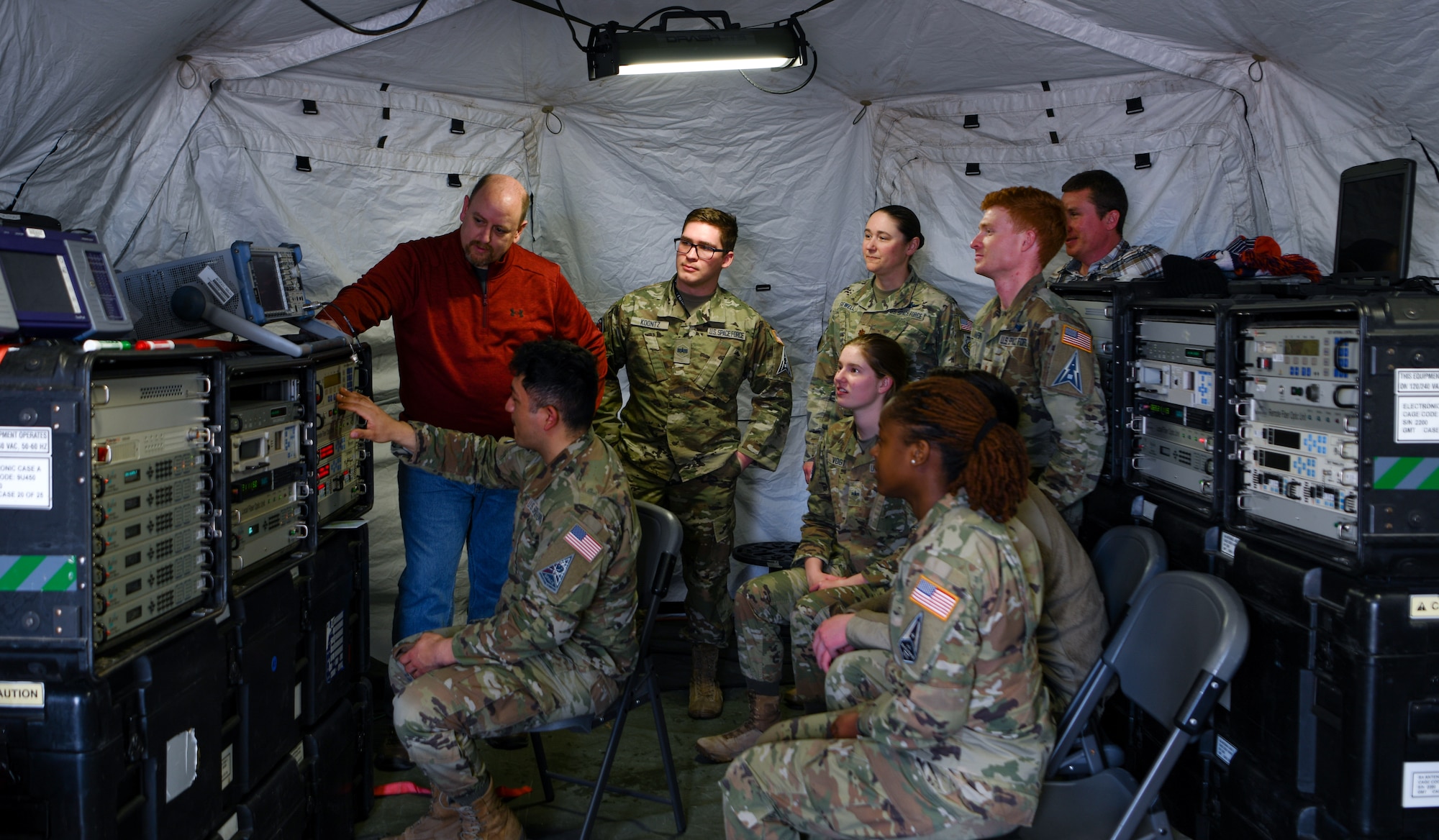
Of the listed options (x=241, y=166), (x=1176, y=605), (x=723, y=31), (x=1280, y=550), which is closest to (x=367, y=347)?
(x=241, y=166)

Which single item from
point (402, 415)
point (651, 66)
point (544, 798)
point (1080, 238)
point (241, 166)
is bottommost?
point (544, 798)

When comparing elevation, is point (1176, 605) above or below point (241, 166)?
below

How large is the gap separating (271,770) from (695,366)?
87.9 inches

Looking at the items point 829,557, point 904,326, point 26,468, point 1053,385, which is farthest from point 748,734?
point 26,468

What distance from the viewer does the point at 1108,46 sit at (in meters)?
3.87

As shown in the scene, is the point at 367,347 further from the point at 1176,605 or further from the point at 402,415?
the point at 1176,605

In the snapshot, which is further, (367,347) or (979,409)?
(367,347)

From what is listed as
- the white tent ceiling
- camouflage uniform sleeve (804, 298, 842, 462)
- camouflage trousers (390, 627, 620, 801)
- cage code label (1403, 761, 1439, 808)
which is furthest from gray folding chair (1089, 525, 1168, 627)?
the white tent ceiling

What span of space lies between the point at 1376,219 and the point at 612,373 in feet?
8.99

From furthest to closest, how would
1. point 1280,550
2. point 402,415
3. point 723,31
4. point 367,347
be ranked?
point 723,31, point 402,415, point 367,347, point 1280,550

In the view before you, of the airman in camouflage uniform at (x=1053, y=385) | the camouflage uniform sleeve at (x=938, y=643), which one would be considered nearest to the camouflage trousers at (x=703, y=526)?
the airman in camouflage uniform at (x=1053, y=385)

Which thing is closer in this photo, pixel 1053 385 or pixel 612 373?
pixel 1053 385

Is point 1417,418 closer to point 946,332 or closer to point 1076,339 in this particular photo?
point 1076,339

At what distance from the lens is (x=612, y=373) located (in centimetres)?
434
